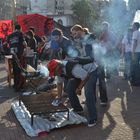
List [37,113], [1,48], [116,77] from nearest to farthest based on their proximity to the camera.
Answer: [37,113] < [116,77] < [1,48]

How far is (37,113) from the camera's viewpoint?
7.31 metres

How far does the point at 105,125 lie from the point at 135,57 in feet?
15.2

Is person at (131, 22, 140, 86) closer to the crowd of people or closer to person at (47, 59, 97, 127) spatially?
the crowd of people

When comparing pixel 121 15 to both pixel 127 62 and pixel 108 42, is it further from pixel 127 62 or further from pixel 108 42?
pixel 108 42

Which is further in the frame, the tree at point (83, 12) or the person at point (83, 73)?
the tree at point (83, 12)

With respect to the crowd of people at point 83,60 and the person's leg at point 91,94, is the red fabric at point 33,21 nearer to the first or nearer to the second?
the crowd of people at point 83,60

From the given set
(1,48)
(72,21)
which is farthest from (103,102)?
(72,21)

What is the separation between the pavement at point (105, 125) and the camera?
6.88 meters

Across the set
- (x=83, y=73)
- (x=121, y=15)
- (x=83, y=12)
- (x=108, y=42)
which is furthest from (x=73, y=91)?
(x=83, y=12)

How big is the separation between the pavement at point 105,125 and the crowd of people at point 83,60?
0.30 meters

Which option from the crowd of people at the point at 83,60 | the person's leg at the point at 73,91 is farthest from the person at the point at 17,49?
the person's leg at the point at 73,91

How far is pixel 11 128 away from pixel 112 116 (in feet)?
6.55

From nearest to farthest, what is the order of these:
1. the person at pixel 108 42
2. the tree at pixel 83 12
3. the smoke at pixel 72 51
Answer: the smoke at pixel 72 51
the person at pixel 108 42
the tree at pixel 83 12

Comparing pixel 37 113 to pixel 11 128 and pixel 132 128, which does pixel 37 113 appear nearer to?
pixel 11 128
